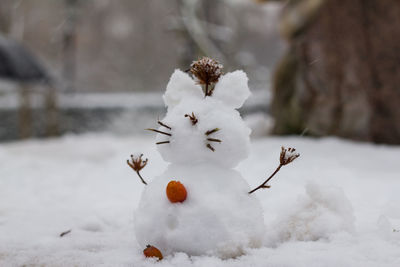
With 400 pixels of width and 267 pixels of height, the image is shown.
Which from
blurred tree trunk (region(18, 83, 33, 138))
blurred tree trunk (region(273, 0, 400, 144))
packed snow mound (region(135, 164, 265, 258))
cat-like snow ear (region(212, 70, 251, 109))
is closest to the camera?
packed snow mound (region(135, 164, 265, 258))

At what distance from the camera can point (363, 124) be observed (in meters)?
4.65

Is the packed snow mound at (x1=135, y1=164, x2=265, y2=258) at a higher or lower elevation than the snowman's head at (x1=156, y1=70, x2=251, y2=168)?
lower

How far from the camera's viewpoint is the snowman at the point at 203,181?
131cm

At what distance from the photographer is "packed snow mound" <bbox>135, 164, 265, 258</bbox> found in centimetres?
131

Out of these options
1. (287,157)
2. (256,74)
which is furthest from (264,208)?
(256,74)

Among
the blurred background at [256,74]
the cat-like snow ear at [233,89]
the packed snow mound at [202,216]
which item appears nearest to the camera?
the packed snow mound at [202,216]

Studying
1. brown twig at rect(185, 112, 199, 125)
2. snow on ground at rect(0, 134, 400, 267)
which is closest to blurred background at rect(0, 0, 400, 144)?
snow on ground at rect(0, 134, 400, 267)

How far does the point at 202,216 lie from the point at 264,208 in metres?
1.00

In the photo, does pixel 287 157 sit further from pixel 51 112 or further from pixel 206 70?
pixel 51 112

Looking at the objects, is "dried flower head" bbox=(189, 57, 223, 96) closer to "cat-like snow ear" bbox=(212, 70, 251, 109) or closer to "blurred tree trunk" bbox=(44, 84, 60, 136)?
"cat-like snow ear" bbox=(212, 70, 251, 109)

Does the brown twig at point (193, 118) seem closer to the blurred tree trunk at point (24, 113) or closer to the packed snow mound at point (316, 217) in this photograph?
the packed snow mound at point (316, 217)

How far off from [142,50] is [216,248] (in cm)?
1977

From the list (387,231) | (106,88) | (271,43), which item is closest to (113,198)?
(387,231)

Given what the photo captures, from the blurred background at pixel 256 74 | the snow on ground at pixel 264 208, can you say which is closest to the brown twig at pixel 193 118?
the snow on ground at pixel 264 208
